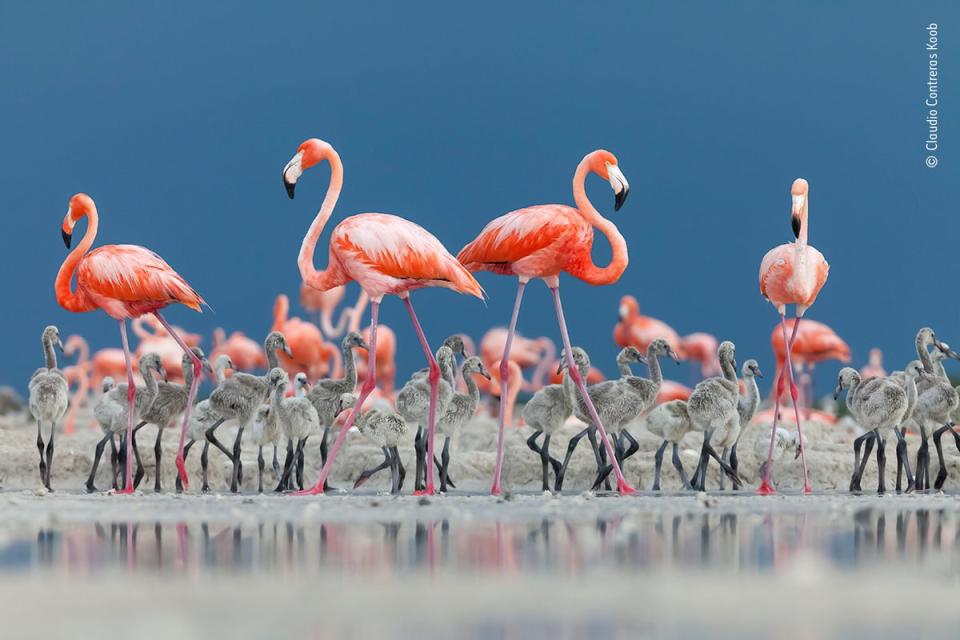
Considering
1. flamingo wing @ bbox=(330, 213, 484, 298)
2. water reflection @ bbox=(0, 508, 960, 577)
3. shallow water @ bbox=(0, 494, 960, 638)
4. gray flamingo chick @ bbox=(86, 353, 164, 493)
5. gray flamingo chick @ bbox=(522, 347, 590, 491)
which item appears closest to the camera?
shallow water @ bbox=(0, 494, 960, 638)

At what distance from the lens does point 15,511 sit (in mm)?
7688

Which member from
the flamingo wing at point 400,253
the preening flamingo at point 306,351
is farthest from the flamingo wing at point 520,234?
the preening flamingo at point 306,351

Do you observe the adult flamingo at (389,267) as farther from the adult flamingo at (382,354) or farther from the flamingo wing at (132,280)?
the adult flamingo at (382,354)

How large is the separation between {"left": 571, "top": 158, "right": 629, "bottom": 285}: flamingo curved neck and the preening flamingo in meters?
6.80

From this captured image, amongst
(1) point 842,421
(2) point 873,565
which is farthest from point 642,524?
(1) point 842,421

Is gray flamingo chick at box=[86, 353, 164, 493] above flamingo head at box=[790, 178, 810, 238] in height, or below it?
below

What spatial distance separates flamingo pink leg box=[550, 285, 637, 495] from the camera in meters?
9.66

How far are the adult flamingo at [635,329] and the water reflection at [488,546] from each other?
1200 centimetres

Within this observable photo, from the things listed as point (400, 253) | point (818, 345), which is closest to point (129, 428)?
point (400, 253)

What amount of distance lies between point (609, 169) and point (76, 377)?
431 inches

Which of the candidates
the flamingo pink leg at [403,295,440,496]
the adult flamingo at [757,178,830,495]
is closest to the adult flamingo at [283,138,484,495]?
the flamingo pink leg at [403,295,440,496]

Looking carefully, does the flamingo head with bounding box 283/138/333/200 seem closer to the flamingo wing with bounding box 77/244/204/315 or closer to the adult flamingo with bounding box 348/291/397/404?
the flamingo wing with bounding box 77/244/204/315

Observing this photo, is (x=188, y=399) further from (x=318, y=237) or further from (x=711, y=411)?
(x=711, y=411)

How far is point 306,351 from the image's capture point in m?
16.8
